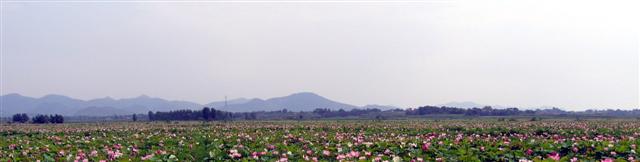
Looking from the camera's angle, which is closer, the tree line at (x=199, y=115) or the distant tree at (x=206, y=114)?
the distant tree at (x=206, y=114)

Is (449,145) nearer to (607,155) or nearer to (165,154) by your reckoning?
(607,155)

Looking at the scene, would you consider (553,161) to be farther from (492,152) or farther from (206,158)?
(206,158)

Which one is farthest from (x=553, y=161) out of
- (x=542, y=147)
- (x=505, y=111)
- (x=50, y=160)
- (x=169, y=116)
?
(x=505, y=111)

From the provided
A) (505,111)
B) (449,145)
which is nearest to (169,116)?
(505,111)

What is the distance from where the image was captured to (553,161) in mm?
10109

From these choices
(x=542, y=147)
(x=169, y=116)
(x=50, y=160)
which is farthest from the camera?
(x=169, y=116)

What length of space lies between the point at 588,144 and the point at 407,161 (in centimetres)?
670

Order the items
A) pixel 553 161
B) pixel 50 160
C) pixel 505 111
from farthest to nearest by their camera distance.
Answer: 1. pixel 505 111
2. pixel 50 160
3. pixel 553 161

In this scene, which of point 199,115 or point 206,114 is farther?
point 199,115

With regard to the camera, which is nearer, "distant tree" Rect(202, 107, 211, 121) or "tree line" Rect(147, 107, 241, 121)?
"distant tree" Rect(202, 107, 211, 121)

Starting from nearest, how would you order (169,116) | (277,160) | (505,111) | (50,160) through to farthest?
(277,160)
(50,160)
(169,116)
(505,111)

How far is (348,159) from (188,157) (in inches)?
165

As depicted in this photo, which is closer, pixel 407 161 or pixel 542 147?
pixel 407 161

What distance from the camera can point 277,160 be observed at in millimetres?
10852
